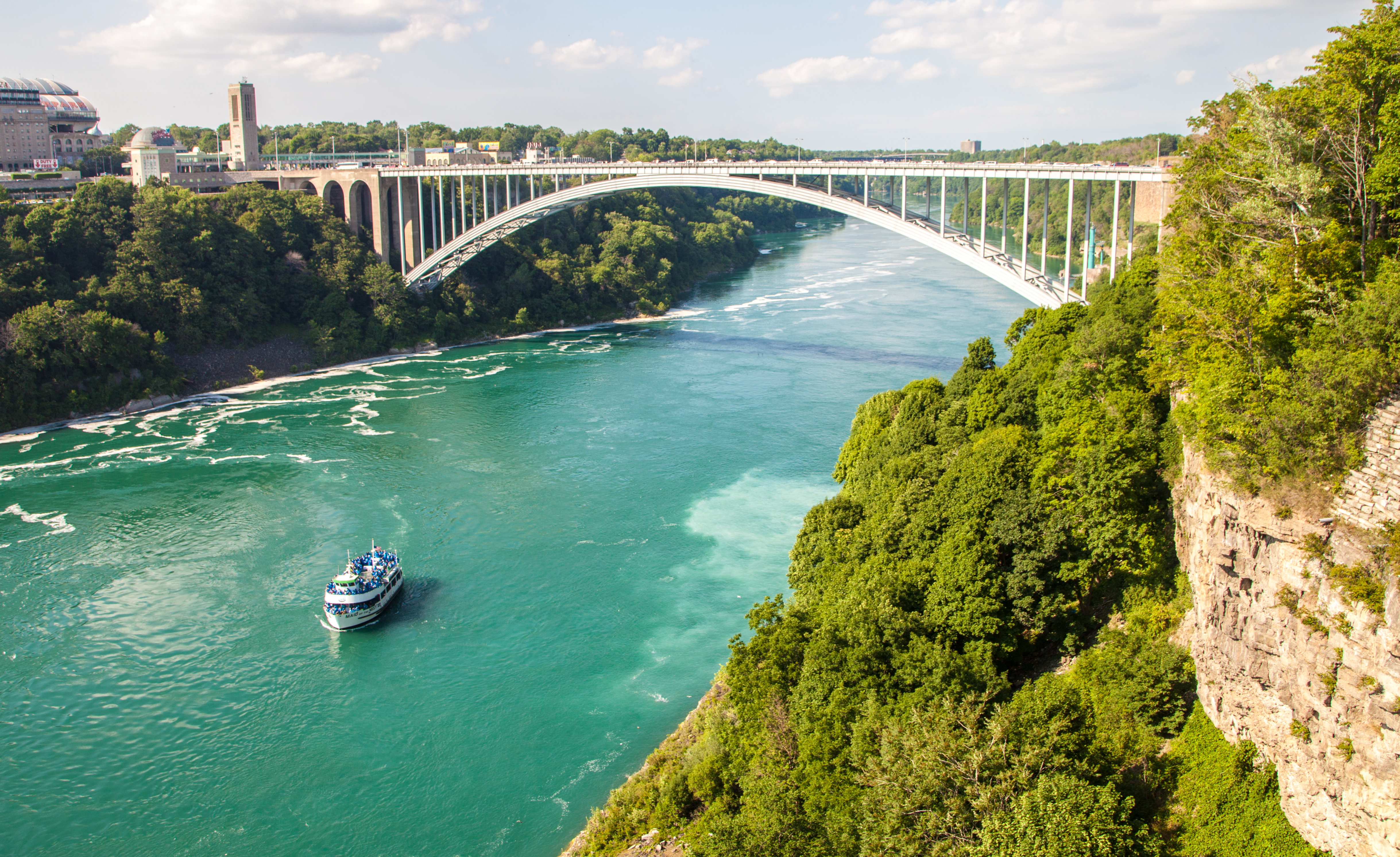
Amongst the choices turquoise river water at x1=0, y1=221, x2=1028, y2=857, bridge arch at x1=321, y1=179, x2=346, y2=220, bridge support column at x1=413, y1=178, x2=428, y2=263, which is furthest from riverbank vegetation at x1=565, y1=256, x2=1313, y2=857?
bridge arch at x1=321, y1=179, x2=346, y2=220

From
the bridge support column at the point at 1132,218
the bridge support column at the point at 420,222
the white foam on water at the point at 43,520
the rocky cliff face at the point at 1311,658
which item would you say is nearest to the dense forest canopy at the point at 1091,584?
the rocky cliff face at the point at 1311,658

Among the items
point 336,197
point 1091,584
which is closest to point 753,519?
point 1091,584

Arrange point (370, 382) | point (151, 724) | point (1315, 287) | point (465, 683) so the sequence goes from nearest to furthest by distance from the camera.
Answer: point (1315, 287)
point (151, 724)
point (465, 683)
point (370, 382)

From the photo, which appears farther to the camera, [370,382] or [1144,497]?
[370,382]

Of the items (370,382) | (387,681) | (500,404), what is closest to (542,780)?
(387,681)

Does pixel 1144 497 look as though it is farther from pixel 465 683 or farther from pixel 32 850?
pixel 32 850

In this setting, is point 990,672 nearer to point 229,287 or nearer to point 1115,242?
point 1115,242

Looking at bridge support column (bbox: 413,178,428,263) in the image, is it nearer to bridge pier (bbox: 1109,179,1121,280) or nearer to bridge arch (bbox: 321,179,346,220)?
bridge arch (bbox: 321,179,346,220)
